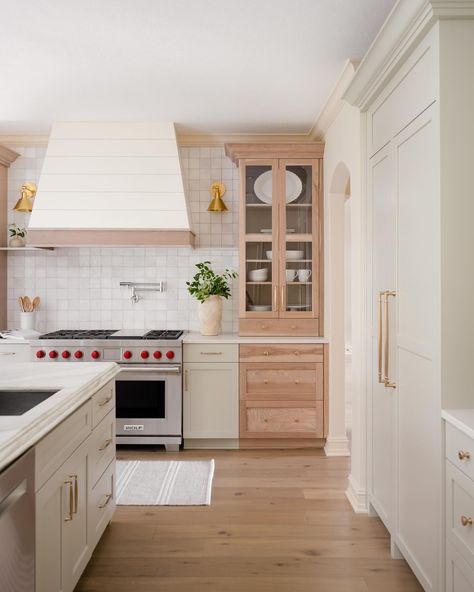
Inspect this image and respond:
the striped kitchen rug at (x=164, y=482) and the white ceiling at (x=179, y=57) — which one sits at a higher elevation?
the white ceiling at (x=179, y=57)

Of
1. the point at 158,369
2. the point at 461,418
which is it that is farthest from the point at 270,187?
the point at 461,418

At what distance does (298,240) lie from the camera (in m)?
4.42

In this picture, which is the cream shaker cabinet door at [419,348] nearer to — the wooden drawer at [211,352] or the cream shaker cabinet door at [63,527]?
the cream shaker cabinet door at [63,527]

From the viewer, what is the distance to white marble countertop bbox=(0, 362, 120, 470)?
152 cm

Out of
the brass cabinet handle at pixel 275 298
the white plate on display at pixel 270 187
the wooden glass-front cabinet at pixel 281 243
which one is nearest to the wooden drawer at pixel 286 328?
the wooden glass-front cabinet at pixel 281 243

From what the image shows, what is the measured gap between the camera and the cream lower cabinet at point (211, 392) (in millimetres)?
4207

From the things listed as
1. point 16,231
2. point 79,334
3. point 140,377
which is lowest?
point 140,377

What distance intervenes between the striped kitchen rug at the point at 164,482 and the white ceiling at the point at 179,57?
2682 millimetres

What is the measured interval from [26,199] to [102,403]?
2.65 metres

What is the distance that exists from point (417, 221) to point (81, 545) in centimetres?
196

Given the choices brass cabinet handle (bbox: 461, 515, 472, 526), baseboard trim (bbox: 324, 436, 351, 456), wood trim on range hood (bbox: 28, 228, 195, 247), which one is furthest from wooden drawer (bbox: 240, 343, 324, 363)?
brass cabinet handle (bbox: 461, 515, 472, 526)

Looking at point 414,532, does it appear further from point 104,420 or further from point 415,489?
point 104,420

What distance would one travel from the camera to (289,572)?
2.44 metres

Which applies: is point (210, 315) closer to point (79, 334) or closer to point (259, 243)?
point (259, 243)
